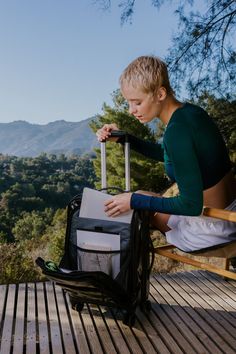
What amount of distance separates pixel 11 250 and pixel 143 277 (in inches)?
112

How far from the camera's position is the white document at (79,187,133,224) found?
68.7 inches

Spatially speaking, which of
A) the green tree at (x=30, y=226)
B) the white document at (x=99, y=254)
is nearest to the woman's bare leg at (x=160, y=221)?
the white document at (x=99, y=254)

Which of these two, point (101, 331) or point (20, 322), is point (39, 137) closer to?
point (20, 322)

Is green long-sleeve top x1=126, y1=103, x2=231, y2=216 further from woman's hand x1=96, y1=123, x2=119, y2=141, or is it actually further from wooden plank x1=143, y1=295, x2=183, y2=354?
wooden plank x1=143, y1=295, x2=183, y2=354

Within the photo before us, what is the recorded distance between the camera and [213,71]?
392cm

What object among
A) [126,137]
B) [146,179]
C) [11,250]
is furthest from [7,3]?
[126,137]

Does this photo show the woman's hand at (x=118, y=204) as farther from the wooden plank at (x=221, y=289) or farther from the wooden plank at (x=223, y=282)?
the wooden plank at (x=223, y=282)

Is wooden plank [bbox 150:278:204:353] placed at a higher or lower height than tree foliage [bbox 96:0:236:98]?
lower

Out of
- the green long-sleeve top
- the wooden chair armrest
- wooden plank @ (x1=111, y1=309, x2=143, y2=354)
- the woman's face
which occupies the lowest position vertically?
wooden plank @ (x1=111, y1=309, x2=143, y2=354)

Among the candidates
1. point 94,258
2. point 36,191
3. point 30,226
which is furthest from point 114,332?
point 36,191

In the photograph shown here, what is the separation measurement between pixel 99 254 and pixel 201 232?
448mm

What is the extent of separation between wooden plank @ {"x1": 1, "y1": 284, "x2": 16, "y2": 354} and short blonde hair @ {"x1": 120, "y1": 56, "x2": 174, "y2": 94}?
1.11 metres

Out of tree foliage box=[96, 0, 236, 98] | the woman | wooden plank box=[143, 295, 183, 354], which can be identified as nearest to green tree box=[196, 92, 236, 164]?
tree foliage box=[96, 0, 236, 98]

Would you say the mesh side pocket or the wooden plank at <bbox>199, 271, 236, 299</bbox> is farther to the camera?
the wooden plank at <bbox>199, 271, 236, 299</bbox>
